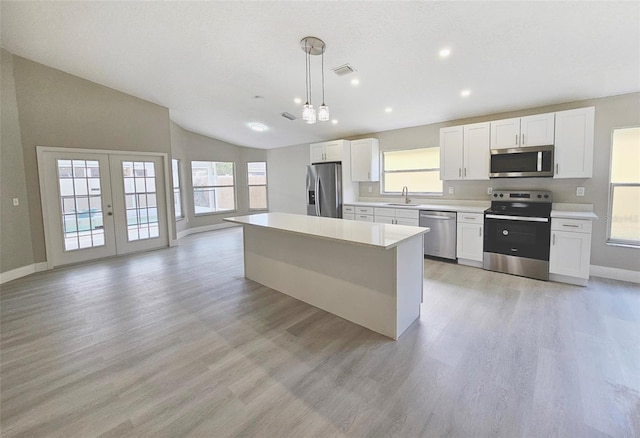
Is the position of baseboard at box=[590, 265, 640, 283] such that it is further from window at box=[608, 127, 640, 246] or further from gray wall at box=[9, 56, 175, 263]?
gray wall at box=[9, 56, 175, 263]

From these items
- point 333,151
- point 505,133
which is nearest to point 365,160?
point 333,151

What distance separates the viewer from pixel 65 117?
4.73 m

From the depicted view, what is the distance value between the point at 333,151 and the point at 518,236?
3.73 m

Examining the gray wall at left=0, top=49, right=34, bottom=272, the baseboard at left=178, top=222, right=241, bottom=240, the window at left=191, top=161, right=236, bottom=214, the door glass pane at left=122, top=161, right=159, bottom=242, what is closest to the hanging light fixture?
the door glass pane at left=122, top=161, right=159, bottom=242

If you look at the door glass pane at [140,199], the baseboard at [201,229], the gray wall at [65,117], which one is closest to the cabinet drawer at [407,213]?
the door glass pane at [140,199]

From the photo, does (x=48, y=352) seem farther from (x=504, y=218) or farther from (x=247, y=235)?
(x=504, y=218)

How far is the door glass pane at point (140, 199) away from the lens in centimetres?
561

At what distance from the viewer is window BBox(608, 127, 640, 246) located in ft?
12.1

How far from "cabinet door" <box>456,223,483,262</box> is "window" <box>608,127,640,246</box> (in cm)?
157

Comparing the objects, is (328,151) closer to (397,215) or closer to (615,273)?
(397,215)

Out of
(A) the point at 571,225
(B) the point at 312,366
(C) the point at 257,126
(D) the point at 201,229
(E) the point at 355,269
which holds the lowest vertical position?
(B) the point at 312,366

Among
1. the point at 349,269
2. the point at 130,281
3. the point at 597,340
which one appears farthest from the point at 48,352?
the point at 597,340

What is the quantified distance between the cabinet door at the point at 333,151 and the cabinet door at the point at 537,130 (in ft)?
10.4

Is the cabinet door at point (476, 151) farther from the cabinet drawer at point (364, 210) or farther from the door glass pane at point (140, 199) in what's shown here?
the door glass pane at point (140, 199)
